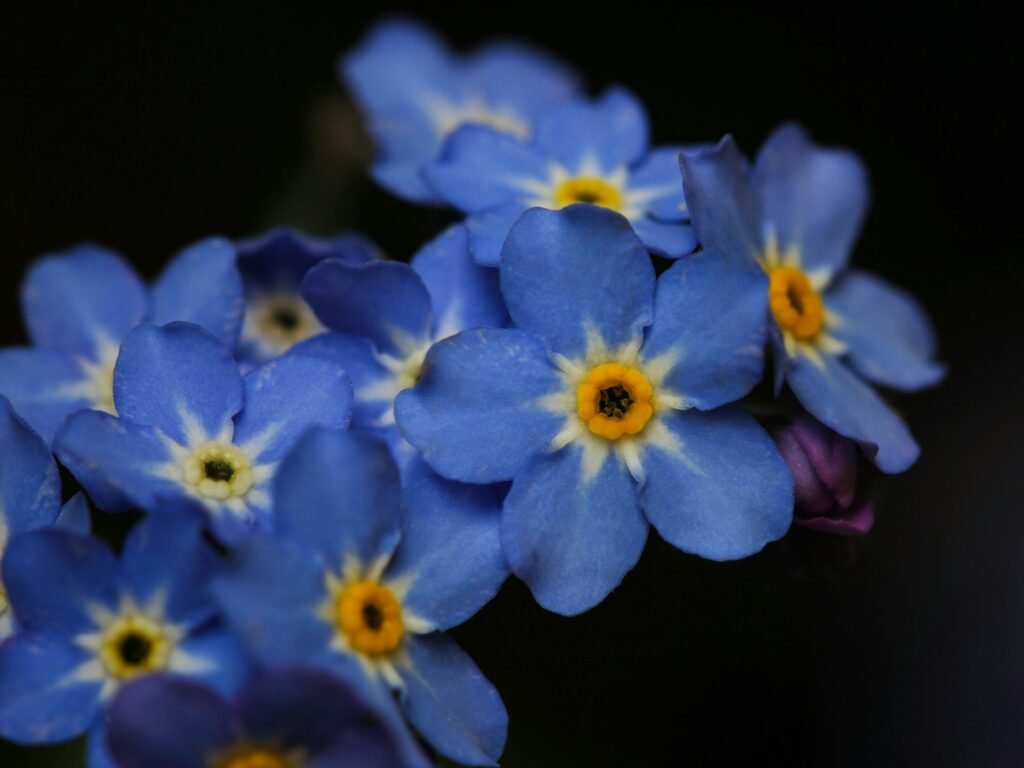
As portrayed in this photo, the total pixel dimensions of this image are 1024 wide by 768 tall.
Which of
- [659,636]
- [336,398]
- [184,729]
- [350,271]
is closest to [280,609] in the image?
[184,729]

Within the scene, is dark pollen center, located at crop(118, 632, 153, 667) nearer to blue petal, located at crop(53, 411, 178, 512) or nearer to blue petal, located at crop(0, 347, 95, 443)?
blue petal, located at crop(53, 411, 178, 512)

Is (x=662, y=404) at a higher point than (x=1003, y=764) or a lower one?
higher

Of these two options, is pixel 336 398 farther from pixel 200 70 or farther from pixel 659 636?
pixel 200 70

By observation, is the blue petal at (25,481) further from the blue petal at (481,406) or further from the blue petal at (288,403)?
the blue petal at (481,406)

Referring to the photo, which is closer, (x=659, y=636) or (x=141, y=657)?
(x=141, y=657)

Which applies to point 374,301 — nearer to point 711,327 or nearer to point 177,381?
point 177,381

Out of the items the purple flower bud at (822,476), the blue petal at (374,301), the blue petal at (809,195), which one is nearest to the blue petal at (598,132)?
the blue petal at (809,195)
